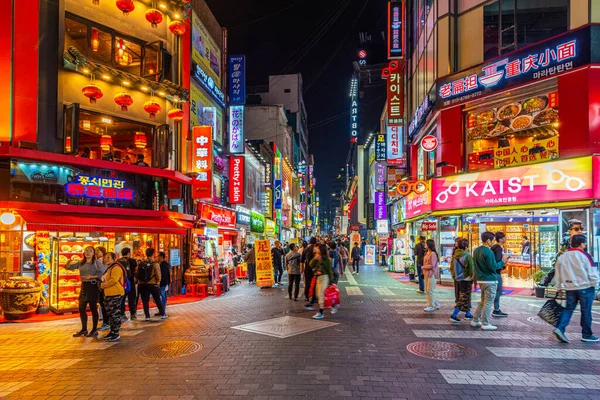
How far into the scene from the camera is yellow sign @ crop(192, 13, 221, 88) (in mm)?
19109

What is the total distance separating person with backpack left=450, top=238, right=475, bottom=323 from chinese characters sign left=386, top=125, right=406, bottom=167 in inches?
742

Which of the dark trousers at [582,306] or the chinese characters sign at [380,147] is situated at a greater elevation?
the chinese characters sign at [380,147]

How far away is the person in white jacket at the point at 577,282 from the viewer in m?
7.51

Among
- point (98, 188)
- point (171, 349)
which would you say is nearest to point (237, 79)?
point (98, 188)

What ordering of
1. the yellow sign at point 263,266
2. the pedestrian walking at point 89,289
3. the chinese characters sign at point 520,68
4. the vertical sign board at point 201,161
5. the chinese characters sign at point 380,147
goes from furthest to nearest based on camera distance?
the chinese characters sign at point 380,147 < the yellow sign at point 263,266 < the vertical sign board at point 201,161 < the chinese characters sign at point 520,68 < the pedestrian walking at point 89,289

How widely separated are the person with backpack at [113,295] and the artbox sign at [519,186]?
43.9ft

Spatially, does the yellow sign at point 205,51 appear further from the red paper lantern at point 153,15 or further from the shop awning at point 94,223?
the shop awning at point 94,223

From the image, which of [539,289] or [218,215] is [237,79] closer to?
[218,215]

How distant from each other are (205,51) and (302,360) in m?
17.9

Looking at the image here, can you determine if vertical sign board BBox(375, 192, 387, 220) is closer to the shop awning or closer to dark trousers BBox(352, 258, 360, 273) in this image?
dark trousers BBox(352, 258, 360, 273)

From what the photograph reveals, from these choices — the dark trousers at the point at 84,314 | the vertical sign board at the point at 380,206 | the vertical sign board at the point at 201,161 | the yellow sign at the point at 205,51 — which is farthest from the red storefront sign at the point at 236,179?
the vertical sign board at the point at 380,206

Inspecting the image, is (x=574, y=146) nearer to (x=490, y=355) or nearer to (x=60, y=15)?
(x=490, y=355)

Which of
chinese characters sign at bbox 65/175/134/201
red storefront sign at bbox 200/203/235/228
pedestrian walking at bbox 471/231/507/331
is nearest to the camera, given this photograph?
pedestrian walking at bbox 471/231/507/331

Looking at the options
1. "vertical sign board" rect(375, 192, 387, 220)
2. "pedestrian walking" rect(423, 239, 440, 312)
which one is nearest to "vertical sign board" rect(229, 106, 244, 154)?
"pedestrian walking" rect(423, 239, 440, 312)
